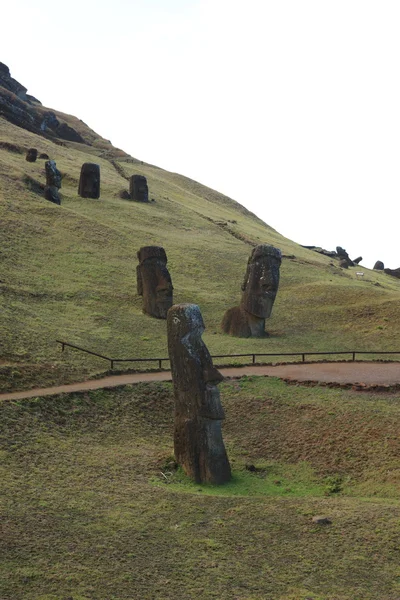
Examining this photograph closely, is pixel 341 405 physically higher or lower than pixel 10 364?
higher

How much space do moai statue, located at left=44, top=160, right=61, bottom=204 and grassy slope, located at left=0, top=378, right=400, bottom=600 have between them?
3918cm

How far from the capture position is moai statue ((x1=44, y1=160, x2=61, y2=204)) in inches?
2534

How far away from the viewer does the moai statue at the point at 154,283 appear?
41.2 meters

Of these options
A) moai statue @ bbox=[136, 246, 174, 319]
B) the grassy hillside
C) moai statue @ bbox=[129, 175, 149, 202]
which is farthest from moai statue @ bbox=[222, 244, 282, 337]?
moai statue @ bbox=[129, 175, 149, 202]

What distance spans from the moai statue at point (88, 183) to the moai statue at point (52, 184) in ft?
7.11

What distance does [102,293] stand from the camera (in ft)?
145

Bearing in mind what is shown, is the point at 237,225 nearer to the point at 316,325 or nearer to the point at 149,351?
the point at 316,325

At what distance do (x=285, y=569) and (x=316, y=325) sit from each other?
27089 millimetres

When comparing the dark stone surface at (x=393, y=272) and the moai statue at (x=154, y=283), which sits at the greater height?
the dark stone surface at (x=393, y=272)

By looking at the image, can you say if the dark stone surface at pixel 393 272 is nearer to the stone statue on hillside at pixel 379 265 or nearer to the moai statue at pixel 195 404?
the stone statue on hillside at pixel 379 265

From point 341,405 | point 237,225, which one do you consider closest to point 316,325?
point 341,405

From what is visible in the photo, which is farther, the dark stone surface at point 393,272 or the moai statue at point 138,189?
the dark stone surface at point 393,272

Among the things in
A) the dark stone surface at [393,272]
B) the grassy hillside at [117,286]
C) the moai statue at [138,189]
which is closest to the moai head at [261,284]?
the grassy hillside at [117,286]

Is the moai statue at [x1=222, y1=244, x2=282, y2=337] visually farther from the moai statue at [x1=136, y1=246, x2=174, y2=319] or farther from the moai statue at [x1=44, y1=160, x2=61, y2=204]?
the moai statue at [x1=44, y1=160, x2=61, y2=204]
